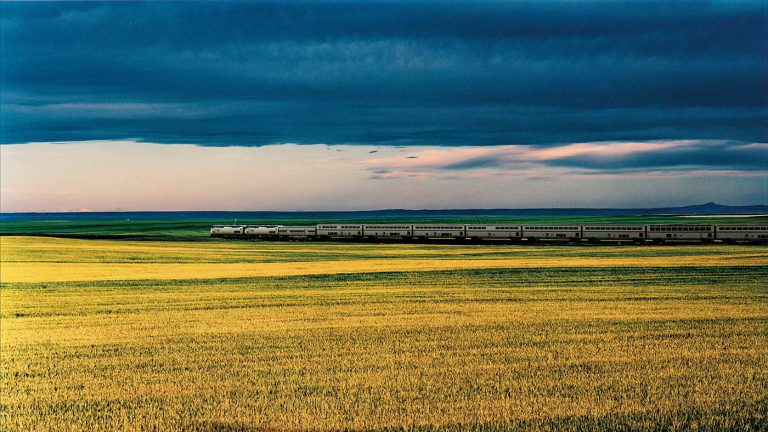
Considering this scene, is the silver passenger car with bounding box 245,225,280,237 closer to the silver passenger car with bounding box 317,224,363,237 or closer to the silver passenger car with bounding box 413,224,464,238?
the silver passenger car with bounding box 317,224,363,237

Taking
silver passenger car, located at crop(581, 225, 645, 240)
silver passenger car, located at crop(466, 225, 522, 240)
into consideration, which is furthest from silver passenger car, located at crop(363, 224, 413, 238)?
silver passenger car, located at crop(581, 225, 645, 240)

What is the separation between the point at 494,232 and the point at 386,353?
58.8m

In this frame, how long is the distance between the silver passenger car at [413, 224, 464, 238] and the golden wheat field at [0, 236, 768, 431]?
42174 mm

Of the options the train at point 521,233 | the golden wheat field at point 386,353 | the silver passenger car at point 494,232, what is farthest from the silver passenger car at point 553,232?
the golden wheat field at point 386,353

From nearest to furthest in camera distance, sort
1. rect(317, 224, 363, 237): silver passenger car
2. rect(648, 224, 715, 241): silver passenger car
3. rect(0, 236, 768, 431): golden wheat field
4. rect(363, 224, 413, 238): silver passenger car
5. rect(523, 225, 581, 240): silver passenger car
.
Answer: rect(0, 236, 768, 431): golden wheat field, rect(648, 224, 715, 241): silver passenger car, rect(523, 225, 581, 240): silver passenger car, rect(363, 224, 413, 238): silver passenger car, rect(317, 224, 363, 237): silver passenger car

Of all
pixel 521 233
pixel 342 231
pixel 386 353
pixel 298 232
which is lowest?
pixel 386 353

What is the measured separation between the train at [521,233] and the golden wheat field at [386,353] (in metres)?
33.5

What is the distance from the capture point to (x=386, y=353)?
50.3 feet

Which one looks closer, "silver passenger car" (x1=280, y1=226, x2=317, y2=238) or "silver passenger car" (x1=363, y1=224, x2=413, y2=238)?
"silver passenger car" (x1=363, y1=224, x2=413, y2=238)

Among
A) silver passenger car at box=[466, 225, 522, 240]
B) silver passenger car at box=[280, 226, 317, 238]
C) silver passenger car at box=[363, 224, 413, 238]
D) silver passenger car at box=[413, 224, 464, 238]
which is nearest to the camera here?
silver passenger car at box=[466, 225, 522, 240]

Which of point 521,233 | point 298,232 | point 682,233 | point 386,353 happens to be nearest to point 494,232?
point 521,233

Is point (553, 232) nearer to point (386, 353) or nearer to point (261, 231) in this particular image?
point (261, 231)

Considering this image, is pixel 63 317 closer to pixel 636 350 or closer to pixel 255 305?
pixel 255 305

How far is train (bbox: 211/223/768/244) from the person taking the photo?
62.4 m
